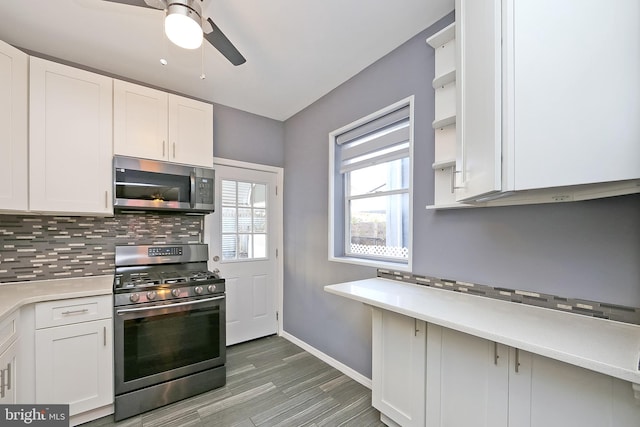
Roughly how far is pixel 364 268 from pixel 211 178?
1633mm

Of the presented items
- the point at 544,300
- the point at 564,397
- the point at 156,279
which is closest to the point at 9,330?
the point at 156,279

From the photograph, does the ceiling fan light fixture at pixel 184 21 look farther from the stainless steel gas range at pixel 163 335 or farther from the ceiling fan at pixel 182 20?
the stainless steel gas range at pixel 163 335

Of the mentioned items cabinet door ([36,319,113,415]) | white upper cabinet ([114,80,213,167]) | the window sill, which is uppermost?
white upper cabinet ([114,80,213,167])

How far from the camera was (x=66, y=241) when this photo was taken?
7.08 ft

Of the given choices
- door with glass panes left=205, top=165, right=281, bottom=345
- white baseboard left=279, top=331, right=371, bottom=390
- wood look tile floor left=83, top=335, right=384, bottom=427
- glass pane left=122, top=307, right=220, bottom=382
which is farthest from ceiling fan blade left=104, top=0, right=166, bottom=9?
white baseboard left=279, top=331, right=371, bottom=390

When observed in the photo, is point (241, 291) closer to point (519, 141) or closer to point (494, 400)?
point (494, 400)

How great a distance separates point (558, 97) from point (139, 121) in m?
2.65

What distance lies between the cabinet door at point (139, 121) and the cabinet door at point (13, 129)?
488 mm

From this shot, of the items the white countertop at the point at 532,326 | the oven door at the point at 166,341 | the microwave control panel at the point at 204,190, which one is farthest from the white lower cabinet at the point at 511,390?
the microwave control panel at the point at 204,190

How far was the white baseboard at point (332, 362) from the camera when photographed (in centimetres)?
224

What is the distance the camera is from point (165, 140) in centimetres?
230

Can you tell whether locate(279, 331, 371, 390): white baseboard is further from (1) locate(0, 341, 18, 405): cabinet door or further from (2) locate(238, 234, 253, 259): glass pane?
(1) locate(0, 341, 18, 405): cabinet door

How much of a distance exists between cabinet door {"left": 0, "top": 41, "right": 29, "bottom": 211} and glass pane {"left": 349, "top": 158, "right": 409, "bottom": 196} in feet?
8.02

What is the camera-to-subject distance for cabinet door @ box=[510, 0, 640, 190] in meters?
0.74
